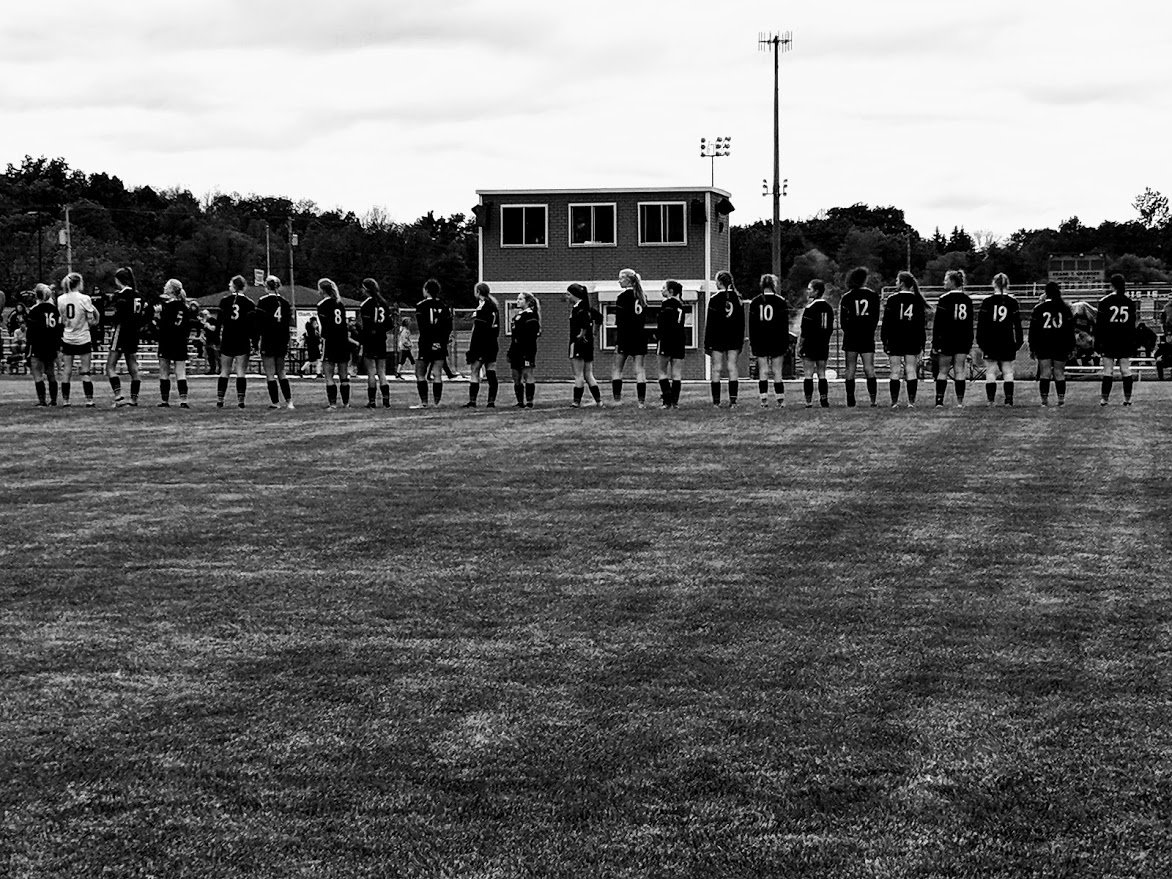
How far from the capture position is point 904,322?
2194cm

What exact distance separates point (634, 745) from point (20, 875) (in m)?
1.93

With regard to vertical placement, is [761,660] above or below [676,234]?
below

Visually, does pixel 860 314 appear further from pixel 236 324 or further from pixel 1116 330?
pixel 236 324

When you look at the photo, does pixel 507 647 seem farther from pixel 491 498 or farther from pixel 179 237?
pixel 179 237

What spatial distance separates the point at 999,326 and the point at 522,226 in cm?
3077

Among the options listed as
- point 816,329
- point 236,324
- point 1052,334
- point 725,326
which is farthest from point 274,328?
point 1052,334

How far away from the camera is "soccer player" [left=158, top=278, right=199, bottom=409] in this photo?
2233 cm

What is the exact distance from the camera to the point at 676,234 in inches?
1999

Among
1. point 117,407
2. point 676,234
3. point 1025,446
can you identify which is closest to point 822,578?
point 1025,446

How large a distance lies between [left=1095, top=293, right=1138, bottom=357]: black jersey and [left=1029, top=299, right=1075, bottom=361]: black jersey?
0.44 m

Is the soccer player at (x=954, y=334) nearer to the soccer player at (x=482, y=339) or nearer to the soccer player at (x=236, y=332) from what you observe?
the soccer player at (x=482, y=339)

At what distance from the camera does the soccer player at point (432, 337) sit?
892 inches

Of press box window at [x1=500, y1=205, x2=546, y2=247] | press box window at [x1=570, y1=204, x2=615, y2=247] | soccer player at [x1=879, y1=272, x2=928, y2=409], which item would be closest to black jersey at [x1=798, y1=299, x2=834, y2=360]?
soccer player at [x1=879, y1=272, x2=928, y2=409]

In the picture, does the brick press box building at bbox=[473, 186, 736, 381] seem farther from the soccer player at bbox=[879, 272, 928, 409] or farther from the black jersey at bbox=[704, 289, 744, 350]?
the soccer player at bbox=[879, 272, 928, 409]
